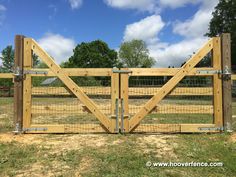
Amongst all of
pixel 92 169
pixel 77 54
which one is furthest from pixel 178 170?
pixel 77 54

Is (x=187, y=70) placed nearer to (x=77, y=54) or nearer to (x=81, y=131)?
(x=81, y=131)

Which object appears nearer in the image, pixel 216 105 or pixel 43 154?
pixel 43 154

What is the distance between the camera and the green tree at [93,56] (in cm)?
5447

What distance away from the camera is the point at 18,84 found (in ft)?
20.8

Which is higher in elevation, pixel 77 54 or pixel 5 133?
pixel 77 54

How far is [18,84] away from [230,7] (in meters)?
32.1

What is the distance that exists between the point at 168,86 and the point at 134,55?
57404 millimetres

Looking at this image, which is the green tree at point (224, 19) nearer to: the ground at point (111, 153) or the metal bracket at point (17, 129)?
the ground at point (111, 153)

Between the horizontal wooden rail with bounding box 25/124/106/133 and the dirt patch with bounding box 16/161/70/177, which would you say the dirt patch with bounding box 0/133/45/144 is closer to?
the horizontal wooden rail with bounding box 25/124/106/133

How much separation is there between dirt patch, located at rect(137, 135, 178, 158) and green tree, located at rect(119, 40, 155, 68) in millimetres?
56232

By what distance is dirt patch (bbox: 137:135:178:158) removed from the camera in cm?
478

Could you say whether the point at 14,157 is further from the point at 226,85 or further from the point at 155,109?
the point at 226,85

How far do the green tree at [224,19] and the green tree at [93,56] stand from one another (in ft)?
84.5

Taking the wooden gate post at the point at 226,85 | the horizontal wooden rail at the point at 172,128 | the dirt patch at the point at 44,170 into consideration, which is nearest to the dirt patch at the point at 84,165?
the dirt patch at the point at 44,170
